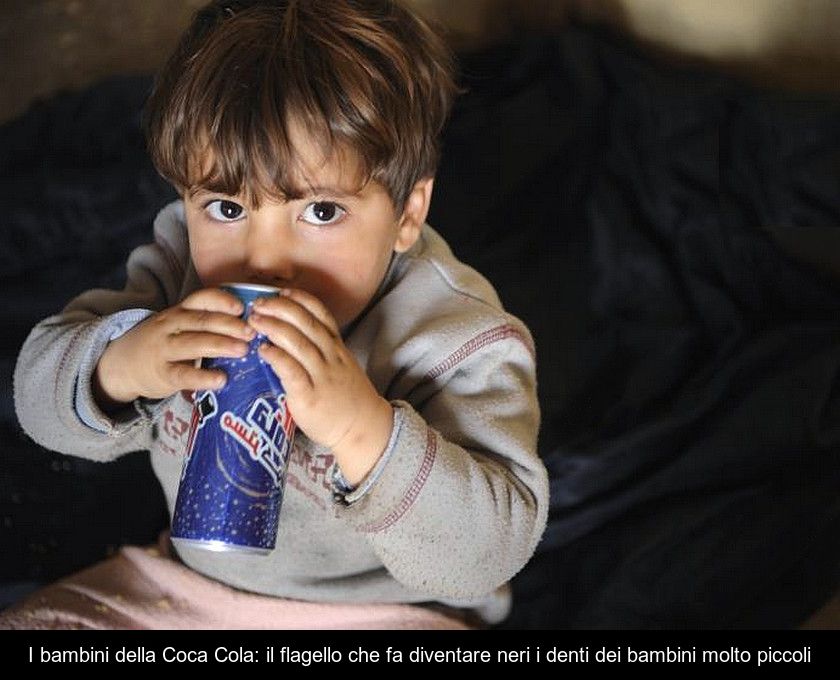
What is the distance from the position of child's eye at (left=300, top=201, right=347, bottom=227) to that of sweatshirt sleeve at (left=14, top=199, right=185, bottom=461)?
0.14 m

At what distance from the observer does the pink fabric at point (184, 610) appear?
812 millimetres

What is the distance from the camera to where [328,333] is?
0.65 meters

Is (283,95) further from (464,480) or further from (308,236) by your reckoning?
(464,480)

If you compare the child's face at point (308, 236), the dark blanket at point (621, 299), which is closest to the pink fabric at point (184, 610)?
the dark blanket at point (621, 299)

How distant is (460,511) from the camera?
0.70 meters

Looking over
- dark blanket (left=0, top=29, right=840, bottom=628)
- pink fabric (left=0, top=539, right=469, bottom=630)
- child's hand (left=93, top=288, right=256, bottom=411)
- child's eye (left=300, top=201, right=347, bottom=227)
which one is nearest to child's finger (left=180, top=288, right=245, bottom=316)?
child's hand (left=93, top=288, right=256, bottom=411)

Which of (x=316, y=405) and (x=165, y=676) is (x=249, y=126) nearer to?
(x=316, y=405)

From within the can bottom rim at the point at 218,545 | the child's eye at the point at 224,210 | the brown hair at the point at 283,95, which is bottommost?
the can bottom rim at the point at 218,545

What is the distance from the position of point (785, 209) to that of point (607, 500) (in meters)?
0.37

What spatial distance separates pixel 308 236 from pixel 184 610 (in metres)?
0.30

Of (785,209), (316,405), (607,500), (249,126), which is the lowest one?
(607,500)

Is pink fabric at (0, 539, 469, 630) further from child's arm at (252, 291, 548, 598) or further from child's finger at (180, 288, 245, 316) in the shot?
child's finger at (180, 288, 245, 316)

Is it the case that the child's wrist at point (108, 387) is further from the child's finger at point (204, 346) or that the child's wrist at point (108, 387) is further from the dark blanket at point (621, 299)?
the dark blanket at point (621, 299)

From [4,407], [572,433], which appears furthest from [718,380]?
[4,407]
